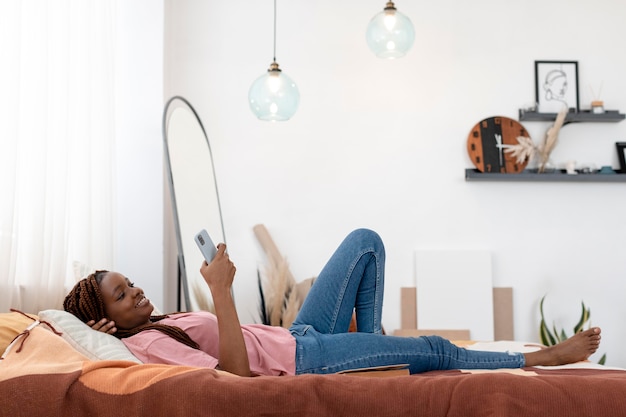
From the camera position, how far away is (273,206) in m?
4.38

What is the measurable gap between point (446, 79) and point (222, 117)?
131 centimetres

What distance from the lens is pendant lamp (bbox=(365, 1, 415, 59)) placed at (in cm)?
360

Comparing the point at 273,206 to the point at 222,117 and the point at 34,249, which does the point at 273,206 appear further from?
the point at 34,249

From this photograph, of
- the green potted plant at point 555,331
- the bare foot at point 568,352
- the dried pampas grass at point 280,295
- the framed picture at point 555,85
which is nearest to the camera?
the bare foot at point 568,352

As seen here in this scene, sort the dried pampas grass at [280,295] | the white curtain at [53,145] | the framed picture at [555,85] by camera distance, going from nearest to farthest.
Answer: the white curtain at [53,145] < the dried pampas grass at [280,295] < the framed picture at [555,85]

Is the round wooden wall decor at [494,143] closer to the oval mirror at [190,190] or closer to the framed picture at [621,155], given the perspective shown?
the framed picture at [621,155]

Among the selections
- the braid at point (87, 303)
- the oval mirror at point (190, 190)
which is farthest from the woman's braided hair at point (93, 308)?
the oval mirror at point (190, 190)

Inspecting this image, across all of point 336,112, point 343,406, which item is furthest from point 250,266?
point 343,406

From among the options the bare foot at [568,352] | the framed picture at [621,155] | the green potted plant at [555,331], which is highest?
the framed picture at [621,155]

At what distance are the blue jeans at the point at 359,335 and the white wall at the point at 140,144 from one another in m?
1.57

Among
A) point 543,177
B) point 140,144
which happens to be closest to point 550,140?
point 543,177

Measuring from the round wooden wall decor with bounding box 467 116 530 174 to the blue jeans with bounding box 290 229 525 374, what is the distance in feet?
6.27

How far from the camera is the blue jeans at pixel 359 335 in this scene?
2.20m

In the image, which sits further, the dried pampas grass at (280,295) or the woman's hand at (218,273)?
the dried pampas grass at (280,295)
